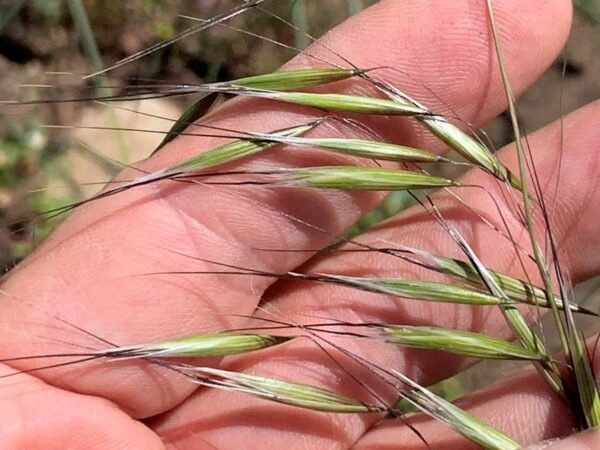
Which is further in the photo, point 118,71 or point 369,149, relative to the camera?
point 118,71

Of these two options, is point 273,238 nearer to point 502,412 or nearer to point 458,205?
point 458,205

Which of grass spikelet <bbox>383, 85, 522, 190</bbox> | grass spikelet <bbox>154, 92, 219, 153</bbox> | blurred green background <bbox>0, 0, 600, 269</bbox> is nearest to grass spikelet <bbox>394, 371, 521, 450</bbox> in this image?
grass spikelet <bbox>383, 85, 522, 190</bbox>

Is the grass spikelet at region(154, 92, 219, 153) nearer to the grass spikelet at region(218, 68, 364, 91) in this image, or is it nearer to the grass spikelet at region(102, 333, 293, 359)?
the grass spikelet at region(218, 68, 364, 91)

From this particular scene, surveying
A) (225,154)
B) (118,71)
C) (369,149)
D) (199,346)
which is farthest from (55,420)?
(118,71)

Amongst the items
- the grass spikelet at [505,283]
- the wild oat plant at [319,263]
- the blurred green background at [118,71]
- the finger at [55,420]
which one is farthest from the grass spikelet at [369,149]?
the blurred green background at [118,71]

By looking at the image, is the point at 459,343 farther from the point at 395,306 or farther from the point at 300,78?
the point at 300,78

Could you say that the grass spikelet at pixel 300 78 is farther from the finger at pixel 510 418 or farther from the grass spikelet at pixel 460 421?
the finger at pixel 510 418

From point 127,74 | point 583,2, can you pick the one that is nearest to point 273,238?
point 583,2
